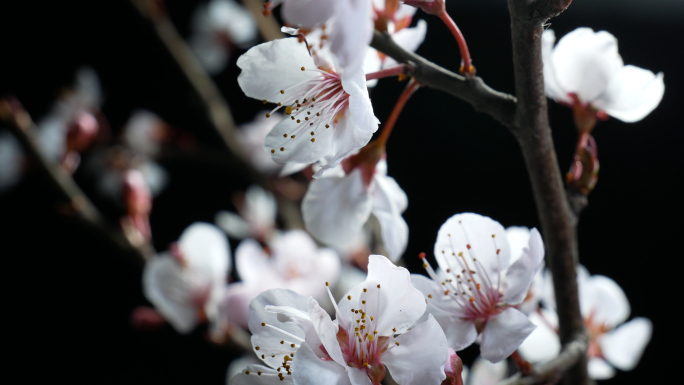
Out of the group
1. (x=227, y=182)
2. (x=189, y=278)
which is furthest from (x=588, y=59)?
(x=227, y=182)

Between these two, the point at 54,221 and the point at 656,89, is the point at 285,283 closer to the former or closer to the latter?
the point at 656,89

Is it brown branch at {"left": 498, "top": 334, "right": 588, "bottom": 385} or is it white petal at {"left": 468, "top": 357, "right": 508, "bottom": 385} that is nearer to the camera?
brown branch at {"left": 498, "top": 334, "right": 588, "bottom": 385}

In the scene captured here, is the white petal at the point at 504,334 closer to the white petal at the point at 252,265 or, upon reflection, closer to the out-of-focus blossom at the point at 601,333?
the out-of-focus blossom at the point at 601,333

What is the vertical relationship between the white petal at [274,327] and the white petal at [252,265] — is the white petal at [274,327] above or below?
above

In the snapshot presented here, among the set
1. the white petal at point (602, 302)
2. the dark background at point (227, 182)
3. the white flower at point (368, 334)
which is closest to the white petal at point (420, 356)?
the white flower at point (368, 334)

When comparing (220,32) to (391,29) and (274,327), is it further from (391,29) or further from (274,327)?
(274,327)

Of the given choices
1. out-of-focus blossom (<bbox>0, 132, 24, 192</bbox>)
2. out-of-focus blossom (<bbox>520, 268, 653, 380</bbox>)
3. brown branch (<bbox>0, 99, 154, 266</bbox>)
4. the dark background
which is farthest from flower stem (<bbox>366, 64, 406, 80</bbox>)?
out-of-focus blossom (<bbox>0, 132, 24, 192</bbox>)

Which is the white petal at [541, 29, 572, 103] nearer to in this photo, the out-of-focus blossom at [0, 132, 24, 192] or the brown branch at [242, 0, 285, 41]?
the brown branch at [242, 0, 285, 41]
